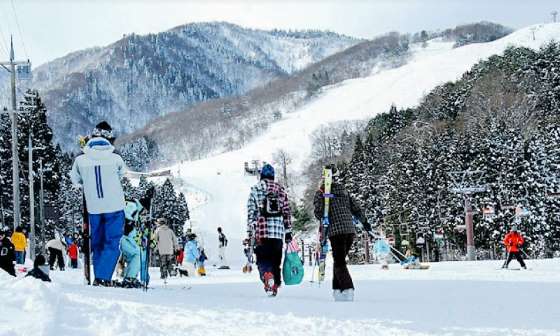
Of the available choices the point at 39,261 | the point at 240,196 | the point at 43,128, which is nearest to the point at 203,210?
the point at 240,196

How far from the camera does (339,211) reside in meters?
8.84

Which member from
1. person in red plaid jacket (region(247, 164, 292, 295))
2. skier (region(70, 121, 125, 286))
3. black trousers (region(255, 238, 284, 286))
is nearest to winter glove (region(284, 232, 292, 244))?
person in red plaid jacket (region(247, 164, 292, 295))

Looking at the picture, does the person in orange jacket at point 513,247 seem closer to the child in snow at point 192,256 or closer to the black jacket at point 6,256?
the child in snow at point 192,256

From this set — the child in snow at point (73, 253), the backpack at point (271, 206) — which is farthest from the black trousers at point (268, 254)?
the child in snow at point (73, 253)

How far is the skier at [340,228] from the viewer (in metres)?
8.45

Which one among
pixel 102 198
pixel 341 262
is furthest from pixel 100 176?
pixel 341 262

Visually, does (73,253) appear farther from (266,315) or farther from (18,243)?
(266,315)

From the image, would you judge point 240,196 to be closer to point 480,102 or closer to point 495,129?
point 480,102

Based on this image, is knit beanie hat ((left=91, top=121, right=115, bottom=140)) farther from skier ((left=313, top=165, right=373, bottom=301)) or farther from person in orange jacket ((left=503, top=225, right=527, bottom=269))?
person in orange jacket ((left=503, top=225, right=527, bottom=269))

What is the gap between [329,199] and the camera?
8914mm

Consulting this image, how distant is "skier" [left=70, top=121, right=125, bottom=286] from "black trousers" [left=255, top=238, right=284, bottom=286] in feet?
5.65

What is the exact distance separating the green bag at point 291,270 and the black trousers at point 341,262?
3.31 feet

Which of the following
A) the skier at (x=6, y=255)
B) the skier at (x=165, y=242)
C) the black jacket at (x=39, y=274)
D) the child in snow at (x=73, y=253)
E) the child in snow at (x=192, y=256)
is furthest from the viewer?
the child in snow at (x=73, y=253)

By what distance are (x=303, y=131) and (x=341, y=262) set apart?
166996mm
